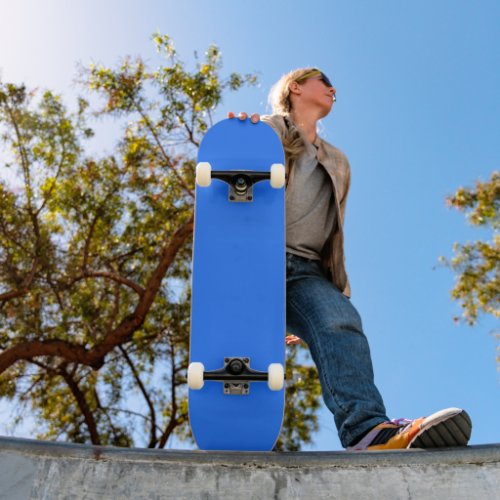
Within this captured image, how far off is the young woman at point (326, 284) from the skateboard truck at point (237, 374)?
0.31 m

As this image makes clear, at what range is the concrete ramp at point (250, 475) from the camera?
158 cm

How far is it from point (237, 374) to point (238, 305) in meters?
0.26

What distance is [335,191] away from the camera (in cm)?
278

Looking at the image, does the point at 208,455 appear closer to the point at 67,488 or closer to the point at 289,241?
the point at 67,488

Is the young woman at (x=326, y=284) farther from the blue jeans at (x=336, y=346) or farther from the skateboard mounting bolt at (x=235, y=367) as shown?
the skateboard mounting bolt at (x=235, y=367)

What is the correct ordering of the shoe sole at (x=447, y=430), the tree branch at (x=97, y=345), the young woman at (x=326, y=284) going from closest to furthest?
the shoe sole at (x=447, y=430)
the young woman at (x=326, y=284)
the tree branch at (x=97, y=345)

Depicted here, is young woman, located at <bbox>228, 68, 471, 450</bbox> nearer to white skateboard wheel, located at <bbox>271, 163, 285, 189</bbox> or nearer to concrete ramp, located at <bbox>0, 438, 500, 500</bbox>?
concrete ramp, located at <bbox>0, 438, 500, 500</bbox>

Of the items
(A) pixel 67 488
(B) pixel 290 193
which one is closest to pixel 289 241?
(B) pixel 290 193

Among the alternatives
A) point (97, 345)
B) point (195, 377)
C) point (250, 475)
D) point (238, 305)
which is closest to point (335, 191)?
point (238, 305)

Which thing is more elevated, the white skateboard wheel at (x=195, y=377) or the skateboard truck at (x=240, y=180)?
the skateboard truck at (x=240, y=180)

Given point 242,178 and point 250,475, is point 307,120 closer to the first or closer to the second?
point 242,178

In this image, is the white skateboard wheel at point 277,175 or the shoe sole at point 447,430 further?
the white skateboard wheel at point 277,175

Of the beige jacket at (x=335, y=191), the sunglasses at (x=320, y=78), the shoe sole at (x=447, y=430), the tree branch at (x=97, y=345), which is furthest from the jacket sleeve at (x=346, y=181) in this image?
the tree branch at (x=97, y=345)

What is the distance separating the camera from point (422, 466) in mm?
1605
